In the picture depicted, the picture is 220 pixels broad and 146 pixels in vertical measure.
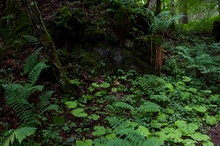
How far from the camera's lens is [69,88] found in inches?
185

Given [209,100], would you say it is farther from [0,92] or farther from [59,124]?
[0,92]

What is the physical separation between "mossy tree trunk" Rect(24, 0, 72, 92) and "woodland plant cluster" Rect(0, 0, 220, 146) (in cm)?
18

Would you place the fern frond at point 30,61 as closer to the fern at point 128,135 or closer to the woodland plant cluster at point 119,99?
the woodland plant cluster at point 119,99

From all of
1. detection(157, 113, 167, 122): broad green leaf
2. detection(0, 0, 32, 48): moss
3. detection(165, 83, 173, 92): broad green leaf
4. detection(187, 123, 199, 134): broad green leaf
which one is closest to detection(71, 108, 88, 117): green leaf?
detection(157, 113, 167, 122): broad green leaf

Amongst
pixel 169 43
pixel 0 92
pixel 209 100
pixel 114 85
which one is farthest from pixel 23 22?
pixel 209 100

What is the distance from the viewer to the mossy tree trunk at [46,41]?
14.2ft

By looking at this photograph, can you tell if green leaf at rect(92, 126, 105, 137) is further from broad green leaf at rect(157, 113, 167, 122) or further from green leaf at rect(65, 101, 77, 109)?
broad green leaf at rect(157, 113, 167, 122)

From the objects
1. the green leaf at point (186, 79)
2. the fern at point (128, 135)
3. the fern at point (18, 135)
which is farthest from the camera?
the green leaf at point (186, 79)

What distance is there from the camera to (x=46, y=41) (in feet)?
14.8

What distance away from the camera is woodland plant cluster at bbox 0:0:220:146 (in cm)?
358

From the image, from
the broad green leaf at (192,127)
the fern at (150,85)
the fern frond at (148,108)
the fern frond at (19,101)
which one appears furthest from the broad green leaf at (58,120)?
the broad green leaf at (192,127)

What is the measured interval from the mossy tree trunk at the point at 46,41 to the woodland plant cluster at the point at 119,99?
6.9 inches

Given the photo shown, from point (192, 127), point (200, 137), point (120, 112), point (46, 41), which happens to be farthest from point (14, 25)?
point (200, 137)

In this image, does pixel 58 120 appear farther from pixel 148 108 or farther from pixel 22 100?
pixel 148 108
